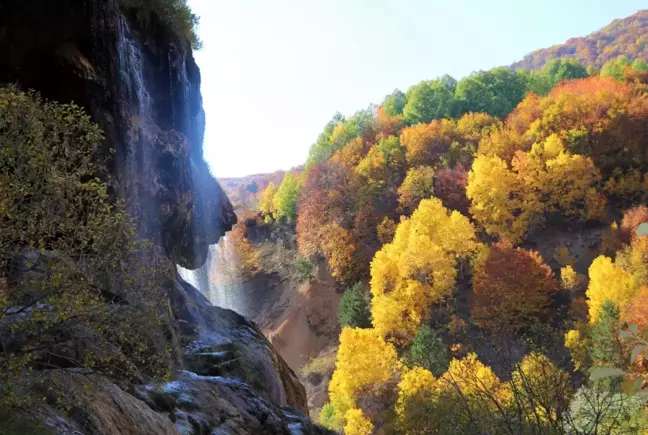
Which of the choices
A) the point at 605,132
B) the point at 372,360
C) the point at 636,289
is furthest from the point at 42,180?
the point at 605,132

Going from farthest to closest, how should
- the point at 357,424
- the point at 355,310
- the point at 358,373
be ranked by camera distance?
the point at 355,310 → the point at 358,373 → the point at 357,424

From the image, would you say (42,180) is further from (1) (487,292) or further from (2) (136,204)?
(1) (487,292)

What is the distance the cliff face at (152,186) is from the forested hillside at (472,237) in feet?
24.8

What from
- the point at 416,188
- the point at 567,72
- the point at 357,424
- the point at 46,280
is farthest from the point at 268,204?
the point at 46,280

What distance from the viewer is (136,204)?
17719mm

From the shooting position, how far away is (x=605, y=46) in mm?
128625

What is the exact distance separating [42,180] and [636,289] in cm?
3578

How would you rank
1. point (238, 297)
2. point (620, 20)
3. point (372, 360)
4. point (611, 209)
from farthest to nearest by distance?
point (620, 20)
point (238, 297)
point (611, 209)
point (372, 360)

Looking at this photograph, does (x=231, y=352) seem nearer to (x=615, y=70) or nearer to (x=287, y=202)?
(x=287, y=202)

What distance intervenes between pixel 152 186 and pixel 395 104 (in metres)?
64.6

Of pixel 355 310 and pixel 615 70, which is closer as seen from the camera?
pixel 355 310

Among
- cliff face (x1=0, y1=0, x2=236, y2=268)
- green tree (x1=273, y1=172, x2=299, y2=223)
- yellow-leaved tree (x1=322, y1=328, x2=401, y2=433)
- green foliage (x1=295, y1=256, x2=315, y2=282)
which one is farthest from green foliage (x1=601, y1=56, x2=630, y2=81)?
cliff face (x1=0, y1=0, x2=236, y2=268)

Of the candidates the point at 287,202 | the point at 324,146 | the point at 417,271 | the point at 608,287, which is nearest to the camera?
the point at 608,287

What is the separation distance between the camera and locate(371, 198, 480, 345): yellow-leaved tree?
3784cm
